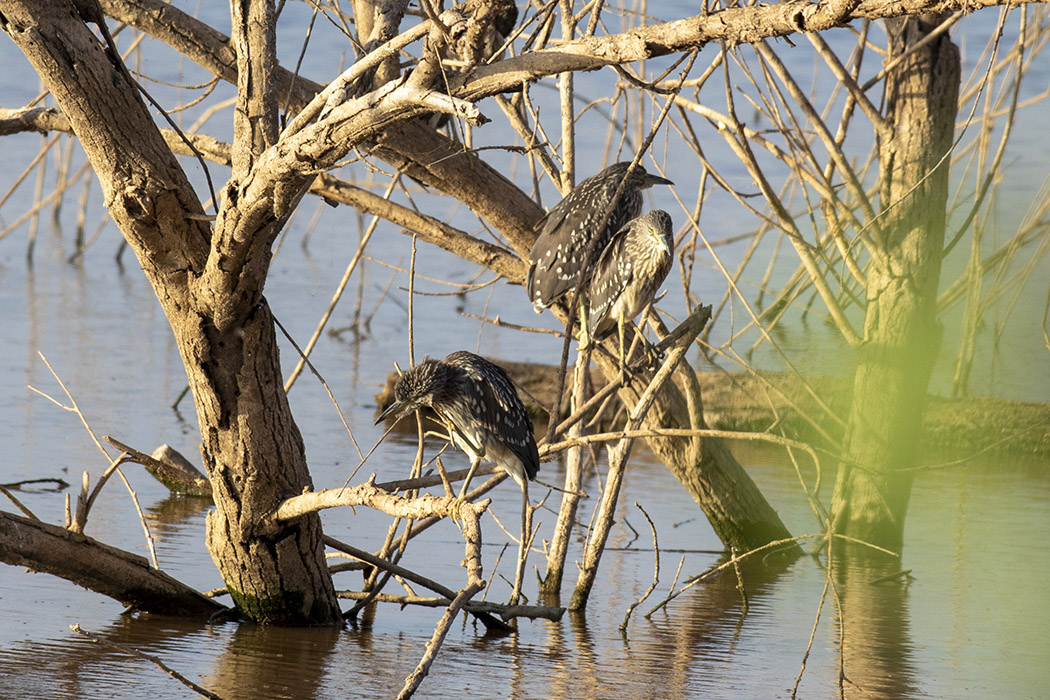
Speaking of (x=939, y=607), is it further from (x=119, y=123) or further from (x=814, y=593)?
(x=119, y=123)

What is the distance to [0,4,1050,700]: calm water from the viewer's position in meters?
2.35

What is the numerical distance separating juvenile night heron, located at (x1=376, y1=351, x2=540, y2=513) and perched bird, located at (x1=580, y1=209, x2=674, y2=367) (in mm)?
394

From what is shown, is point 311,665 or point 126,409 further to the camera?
point 126,409


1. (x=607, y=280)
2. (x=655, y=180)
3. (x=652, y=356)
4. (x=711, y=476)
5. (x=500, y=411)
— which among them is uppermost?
(x=655, y=180)

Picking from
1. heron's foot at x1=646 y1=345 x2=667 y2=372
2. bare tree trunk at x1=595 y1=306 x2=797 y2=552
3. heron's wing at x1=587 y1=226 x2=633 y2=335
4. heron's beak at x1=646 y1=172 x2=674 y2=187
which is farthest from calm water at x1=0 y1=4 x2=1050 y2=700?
heron's beak at x1=646 y1=172 x2=674 y2=187

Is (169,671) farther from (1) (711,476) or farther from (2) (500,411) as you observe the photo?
(1) (711,476)

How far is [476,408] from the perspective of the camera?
3424mm

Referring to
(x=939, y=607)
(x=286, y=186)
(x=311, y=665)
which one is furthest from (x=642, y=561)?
(x=286, y=186)

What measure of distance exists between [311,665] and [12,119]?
224 centimetres

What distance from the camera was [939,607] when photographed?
4043 mm

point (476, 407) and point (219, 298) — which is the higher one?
point (219, 298)

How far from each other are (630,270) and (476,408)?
2.13ft

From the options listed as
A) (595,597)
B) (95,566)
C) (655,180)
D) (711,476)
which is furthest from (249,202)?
(711,476)

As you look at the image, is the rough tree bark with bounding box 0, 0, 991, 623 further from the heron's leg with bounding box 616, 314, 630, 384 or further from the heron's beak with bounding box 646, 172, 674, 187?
the heron's leg with bounding box 616, 314, 630, 384
